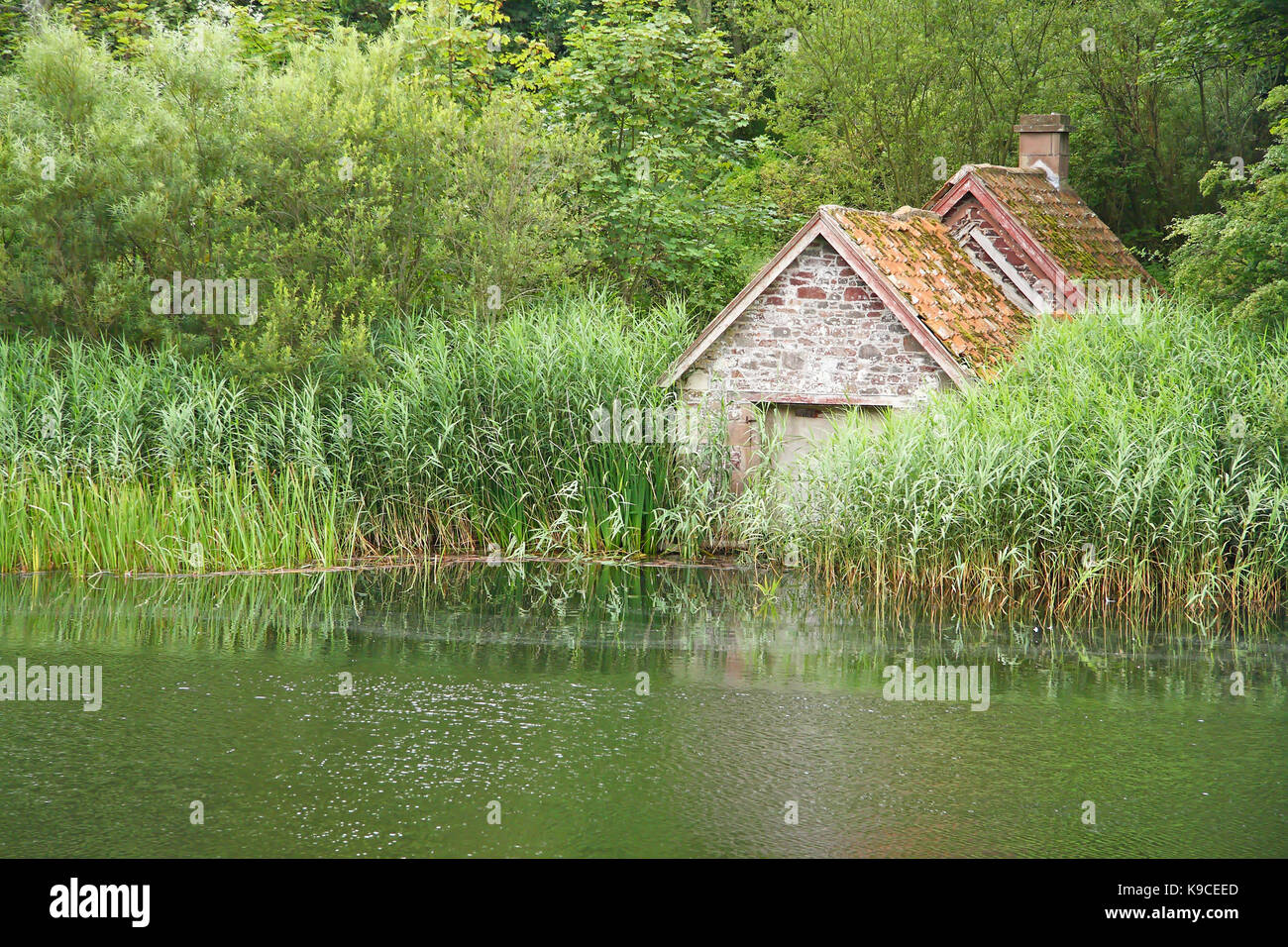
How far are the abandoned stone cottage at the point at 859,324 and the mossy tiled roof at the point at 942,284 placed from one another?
0.02 metres

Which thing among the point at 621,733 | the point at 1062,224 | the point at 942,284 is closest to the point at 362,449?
the point at 942,284

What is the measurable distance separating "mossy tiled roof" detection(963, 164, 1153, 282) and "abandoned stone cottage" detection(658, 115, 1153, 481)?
184 mm

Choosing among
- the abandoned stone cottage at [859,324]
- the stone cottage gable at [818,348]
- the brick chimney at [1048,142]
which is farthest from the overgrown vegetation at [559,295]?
the brick chimney at [1048,142]

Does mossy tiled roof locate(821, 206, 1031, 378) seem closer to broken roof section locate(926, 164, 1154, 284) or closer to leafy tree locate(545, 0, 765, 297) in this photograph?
broken roof section locate(926, 164, 1154, 284)

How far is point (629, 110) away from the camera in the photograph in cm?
2303

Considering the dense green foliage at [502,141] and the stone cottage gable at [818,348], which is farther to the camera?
the dense green foliage at [502,141]

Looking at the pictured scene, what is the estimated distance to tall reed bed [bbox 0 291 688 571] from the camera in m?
16.7

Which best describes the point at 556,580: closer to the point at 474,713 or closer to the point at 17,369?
the point at 474,713

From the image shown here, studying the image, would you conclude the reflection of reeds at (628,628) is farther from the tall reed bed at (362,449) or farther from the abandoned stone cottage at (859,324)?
the abandoned stone cottage at (859,324)

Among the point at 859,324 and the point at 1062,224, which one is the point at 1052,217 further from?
the point at 859,324

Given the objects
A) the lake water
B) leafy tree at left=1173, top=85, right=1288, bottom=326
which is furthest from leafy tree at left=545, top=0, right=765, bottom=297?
the lake water

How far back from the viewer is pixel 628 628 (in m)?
13.7

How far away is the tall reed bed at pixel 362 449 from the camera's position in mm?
16656

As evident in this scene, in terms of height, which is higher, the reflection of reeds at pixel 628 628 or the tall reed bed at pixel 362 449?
the tall reed bed at pixel 362 449
